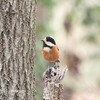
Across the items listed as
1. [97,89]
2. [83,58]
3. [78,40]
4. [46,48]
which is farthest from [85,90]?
[46,48]

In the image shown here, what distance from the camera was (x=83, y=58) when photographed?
1034 cm

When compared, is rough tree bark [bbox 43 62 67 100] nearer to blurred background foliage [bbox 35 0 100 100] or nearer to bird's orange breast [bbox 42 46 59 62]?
bird's orange breast [bbox 42 46 59 62]

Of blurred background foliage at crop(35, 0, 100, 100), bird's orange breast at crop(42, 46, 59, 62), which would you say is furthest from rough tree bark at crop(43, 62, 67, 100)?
blurred background foliage at crop(35, 0, 100, 100)

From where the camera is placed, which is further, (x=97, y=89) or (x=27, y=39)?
(x=97, y=89)

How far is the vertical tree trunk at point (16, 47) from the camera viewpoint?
407 cm

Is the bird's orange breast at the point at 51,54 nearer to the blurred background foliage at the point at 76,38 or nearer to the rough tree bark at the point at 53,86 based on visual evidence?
the rough tree bark at the point at 53,86

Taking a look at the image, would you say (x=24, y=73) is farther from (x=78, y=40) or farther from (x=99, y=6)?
(x=78, y=40)

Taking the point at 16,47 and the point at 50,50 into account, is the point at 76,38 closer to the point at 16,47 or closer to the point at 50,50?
the point at 50,50

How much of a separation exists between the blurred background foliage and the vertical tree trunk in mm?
1953

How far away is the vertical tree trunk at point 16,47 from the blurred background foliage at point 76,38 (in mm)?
1953

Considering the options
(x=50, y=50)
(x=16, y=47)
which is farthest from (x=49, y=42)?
(x=16, y=47)

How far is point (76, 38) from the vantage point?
429 inches

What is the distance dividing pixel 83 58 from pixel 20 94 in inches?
246

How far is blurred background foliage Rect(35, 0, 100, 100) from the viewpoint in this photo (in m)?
7.97
